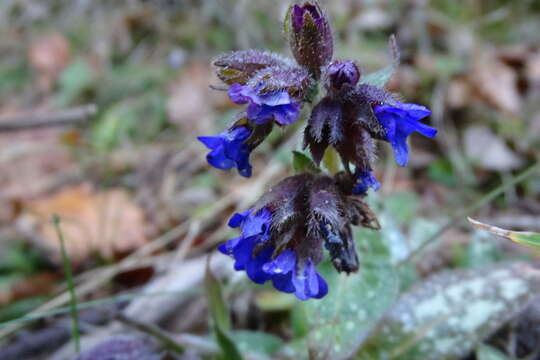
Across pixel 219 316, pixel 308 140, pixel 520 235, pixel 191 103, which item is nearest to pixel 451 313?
pixel 520 235

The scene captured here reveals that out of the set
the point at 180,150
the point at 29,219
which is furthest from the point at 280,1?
the point at 29,219

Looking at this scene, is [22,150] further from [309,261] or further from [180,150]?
[309,261]

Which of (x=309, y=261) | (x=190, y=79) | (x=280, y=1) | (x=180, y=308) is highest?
(x=280, y=1)

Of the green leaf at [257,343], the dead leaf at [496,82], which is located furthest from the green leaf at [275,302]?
the dead leaf at [496,82]

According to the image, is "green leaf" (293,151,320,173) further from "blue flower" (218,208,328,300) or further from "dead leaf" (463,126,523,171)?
"dead leaf" (463,126,523,171)

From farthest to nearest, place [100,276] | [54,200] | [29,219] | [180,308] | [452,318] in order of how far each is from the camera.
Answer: [54,200] → [29,219] → [100,276] → [180,308] → [452,318]

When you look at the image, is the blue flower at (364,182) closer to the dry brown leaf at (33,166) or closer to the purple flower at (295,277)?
the purple flower at (295,277)
